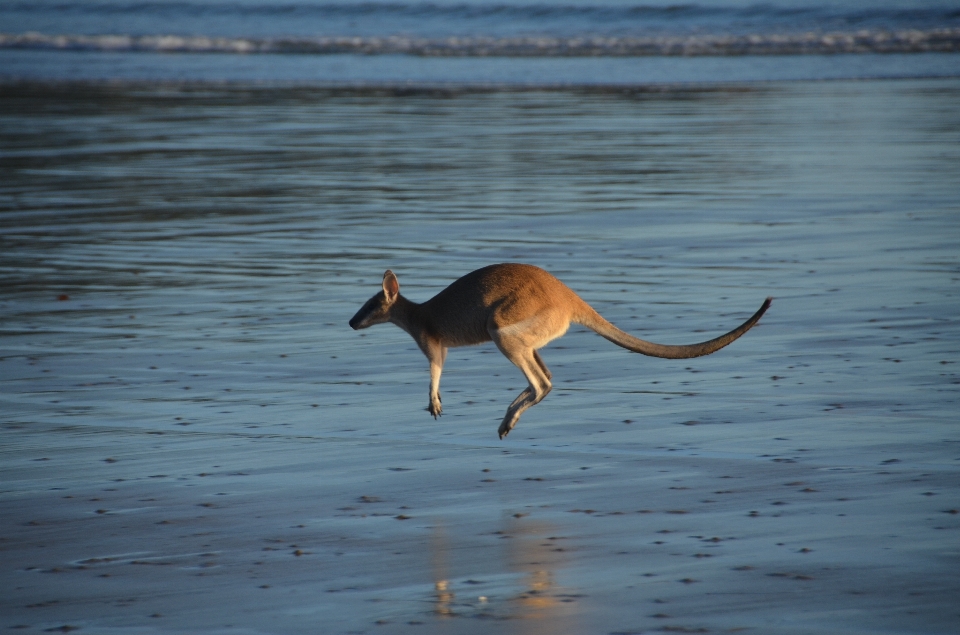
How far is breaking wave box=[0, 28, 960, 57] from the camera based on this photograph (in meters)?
34.6

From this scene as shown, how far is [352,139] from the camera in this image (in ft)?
61.1

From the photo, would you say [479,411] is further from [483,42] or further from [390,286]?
[483,42]

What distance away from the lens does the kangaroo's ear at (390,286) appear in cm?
627

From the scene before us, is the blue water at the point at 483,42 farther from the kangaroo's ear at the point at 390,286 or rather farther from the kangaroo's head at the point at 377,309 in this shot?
the kangaroo's ear at the point at 390,286

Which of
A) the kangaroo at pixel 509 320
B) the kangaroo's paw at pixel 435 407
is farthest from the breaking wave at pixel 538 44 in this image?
the kangaroo's paw at pixel 435 407

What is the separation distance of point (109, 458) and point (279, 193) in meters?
8.63

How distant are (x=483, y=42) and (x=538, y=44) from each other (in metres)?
2.75

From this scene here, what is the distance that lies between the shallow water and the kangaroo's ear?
21.8 inches

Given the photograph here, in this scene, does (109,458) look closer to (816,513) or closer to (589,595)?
(589,595)

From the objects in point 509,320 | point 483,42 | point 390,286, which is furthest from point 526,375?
point 483,42

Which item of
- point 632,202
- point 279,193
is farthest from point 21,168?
point 632,202

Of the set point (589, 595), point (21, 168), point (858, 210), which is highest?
point (21, 168)

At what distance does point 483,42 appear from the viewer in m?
41.8

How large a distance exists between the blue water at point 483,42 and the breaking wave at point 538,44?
7 centimetres
